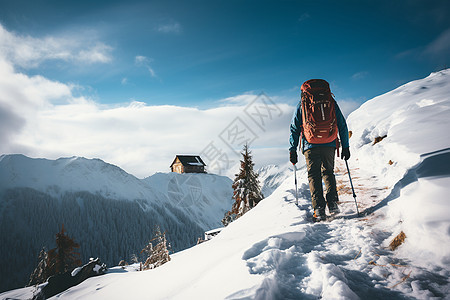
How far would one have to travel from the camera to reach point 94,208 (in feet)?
293

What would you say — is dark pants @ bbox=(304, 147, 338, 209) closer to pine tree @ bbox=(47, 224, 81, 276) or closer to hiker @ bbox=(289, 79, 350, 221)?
hiker @ bbox=(289, 79, 350, 221)

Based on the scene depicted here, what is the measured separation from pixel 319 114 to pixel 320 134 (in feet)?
1.39

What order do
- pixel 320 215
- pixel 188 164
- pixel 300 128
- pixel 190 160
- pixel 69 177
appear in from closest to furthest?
pixel 320 215 → pixel 300 128 → pixel 188 164 → pixel 190 160 → pixel 69 177

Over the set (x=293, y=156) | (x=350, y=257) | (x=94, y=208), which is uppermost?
(x=293, y=156)

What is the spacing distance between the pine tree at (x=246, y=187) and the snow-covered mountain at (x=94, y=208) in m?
67.3

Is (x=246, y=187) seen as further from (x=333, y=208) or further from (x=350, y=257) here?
(x=350, y=257)

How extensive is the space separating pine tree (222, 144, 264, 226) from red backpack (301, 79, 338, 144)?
14416 millimetres

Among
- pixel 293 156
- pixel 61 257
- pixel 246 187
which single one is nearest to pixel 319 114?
pixel 293 156

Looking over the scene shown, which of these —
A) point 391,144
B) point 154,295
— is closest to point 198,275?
point 154,295

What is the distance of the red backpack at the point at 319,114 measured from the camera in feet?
13.6

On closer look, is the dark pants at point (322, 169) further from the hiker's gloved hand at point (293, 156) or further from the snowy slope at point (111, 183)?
the snowy slope at point (111, 183)

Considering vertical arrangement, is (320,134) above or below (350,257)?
above

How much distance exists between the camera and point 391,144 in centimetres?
502

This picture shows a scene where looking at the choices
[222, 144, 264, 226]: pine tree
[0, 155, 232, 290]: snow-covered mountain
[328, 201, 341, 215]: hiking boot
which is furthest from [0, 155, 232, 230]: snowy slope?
[328, 201, 341, 215]: hiking boot
